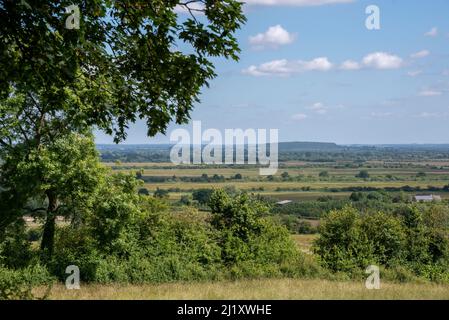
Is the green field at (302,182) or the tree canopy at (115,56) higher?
the tree canopy at (115,56)

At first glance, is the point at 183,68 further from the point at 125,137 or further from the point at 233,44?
the point at 125,137

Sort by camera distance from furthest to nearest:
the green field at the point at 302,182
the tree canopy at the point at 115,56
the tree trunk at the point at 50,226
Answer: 1. the green field at the point at 302,182
2. the tree trunk at the point at 50,226
3. the tree canopy at the point at 115,56

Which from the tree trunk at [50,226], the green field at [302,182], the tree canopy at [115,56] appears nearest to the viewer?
the tree canopy at [115,56]

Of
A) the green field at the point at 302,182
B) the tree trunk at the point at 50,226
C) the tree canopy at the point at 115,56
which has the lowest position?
the green field at the point at 302,182

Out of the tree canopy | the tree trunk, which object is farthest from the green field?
the tree canopy

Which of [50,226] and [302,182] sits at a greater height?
[50,226]

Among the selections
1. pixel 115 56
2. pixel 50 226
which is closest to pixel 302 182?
pixel 50 226

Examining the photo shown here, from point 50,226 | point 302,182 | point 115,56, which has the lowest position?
point 302,182

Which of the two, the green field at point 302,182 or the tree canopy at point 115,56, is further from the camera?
the green field at point 302,182

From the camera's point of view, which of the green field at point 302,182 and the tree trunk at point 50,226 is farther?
the green field at point 302,182

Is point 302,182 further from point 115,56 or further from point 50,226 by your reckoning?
point 115,56

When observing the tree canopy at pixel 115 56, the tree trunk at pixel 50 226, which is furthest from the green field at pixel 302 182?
the tree canopy at pixel 115 56

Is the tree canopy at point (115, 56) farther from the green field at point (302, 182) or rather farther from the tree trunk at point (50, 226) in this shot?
the green field at point (302, 182)

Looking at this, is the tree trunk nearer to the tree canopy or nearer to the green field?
the tree canopy
